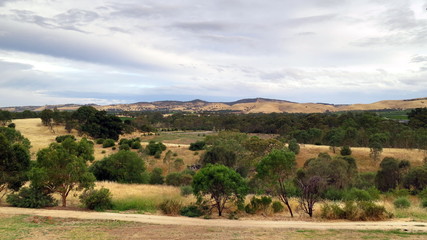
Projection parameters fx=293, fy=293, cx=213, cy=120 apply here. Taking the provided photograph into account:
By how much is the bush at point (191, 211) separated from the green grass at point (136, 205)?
151 centimetres

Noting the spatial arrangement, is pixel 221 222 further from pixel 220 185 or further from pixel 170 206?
pixel 170 206

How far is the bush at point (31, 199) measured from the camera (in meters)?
14.5

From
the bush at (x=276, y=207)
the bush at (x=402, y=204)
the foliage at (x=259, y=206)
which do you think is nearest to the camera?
the foliage at (x=259, y=206)

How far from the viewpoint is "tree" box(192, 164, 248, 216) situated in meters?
14.1

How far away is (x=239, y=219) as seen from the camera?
1356cm

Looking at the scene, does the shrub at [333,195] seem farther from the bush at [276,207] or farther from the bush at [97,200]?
the bush at [97,200]

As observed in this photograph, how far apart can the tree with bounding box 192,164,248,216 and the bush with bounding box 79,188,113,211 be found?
181 inches

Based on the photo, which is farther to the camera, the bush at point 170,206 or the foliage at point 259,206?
the foliage at point 259,206

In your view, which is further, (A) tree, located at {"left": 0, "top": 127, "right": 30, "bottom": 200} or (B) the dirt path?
(A) tree, located at {"left": 0, "top": 127, "right": 30, "bottom": 200}

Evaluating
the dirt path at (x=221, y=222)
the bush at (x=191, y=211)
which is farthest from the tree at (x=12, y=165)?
the bush at (x=191, y=211)

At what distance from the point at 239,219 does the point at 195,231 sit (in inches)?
133

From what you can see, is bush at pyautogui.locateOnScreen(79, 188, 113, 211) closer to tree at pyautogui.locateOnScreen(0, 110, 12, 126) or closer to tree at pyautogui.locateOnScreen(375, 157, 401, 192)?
tree at pyautogui.locateOnScreen(375, 157, 401, 192)

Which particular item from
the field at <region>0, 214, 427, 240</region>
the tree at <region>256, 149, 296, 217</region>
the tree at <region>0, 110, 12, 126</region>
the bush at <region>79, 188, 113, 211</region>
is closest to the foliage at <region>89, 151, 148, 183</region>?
the bush at <region>79, 188, 113, 211</region>

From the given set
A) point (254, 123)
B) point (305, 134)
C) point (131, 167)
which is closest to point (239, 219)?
point (131, 167)
